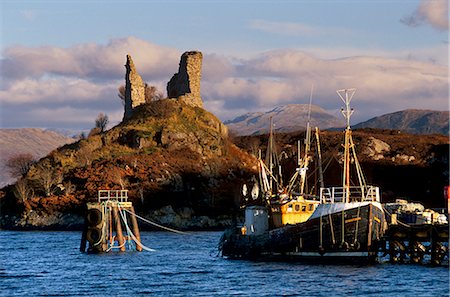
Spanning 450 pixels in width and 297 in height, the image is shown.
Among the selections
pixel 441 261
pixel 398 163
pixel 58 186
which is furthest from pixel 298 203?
pixel 398 163

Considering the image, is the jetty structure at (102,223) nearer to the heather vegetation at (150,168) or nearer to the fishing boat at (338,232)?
the fishing boat at (338,232)

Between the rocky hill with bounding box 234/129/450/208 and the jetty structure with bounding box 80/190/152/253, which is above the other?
the rocky hill with bounding box 234/129/450/208

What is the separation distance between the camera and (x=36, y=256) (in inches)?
3701

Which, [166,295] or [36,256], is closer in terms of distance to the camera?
[166,295]

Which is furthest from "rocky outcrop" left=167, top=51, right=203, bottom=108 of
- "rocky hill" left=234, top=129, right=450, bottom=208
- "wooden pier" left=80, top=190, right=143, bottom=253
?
"wooden pier" left=80, top=190, right=143, bottom=253

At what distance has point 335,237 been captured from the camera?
247ft

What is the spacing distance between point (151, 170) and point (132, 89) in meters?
25.3

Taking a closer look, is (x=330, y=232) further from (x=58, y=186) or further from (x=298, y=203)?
(x=58, y=186)

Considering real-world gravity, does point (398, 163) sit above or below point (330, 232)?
above

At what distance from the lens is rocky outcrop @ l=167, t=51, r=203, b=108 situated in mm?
181750

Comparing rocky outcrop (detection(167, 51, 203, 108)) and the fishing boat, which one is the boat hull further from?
rocky outcrop (detection(167, 51, 203, 108))

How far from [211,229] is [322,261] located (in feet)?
261

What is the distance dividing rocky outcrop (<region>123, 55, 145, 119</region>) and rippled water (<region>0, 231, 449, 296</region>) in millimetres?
91517

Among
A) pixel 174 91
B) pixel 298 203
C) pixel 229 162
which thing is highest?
pixel 174 91
